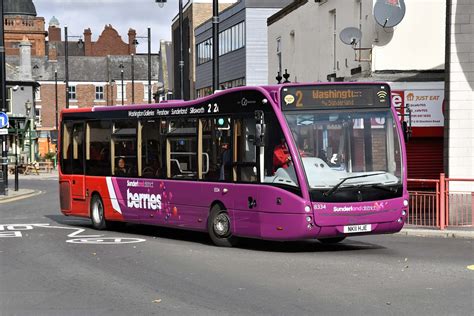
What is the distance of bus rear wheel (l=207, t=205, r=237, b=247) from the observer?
16.0 m

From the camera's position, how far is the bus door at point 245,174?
49.9 ft

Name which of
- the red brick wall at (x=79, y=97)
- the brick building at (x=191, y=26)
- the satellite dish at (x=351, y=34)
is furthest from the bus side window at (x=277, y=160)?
the red brick wall at (x=79, y=97)

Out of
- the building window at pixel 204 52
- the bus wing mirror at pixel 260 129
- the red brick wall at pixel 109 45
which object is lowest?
the bus wing mirror at pixel 260 129

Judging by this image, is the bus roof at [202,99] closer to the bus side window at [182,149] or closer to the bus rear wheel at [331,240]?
the bus side window at [182,149]


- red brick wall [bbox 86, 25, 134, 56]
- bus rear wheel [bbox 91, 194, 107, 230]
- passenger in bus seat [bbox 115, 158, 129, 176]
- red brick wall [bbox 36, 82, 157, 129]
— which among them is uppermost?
red brick wall [bbox 86, 25, 134, 56]

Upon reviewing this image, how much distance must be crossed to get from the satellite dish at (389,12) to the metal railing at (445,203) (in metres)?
6.58

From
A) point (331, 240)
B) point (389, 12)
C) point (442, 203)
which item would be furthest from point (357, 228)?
point (389, 12)

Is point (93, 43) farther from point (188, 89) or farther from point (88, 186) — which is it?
point (88, 186)

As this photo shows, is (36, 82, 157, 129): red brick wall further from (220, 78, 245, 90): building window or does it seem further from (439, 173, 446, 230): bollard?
(439, 173, 446, 230): bollard

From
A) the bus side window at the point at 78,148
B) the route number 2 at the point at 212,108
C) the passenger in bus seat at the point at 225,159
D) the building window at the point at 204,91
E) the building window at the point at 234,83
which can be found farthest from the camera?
the building window at the point at 204,91

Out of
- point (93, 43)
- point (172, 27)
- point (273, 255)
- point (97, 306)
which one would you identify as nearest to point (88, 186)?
point (273, 255)

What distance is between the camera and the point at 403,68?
25.4 meters

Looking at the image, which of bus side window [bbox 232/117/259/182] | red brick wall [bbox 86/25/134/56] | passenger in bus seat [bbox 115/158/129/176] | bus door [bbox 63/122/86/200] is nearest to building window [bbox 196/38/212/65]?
bus door [bbox 63/122/86/200]

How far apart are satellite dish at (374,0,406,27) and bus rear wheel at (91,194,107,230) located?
9398 millimetres
